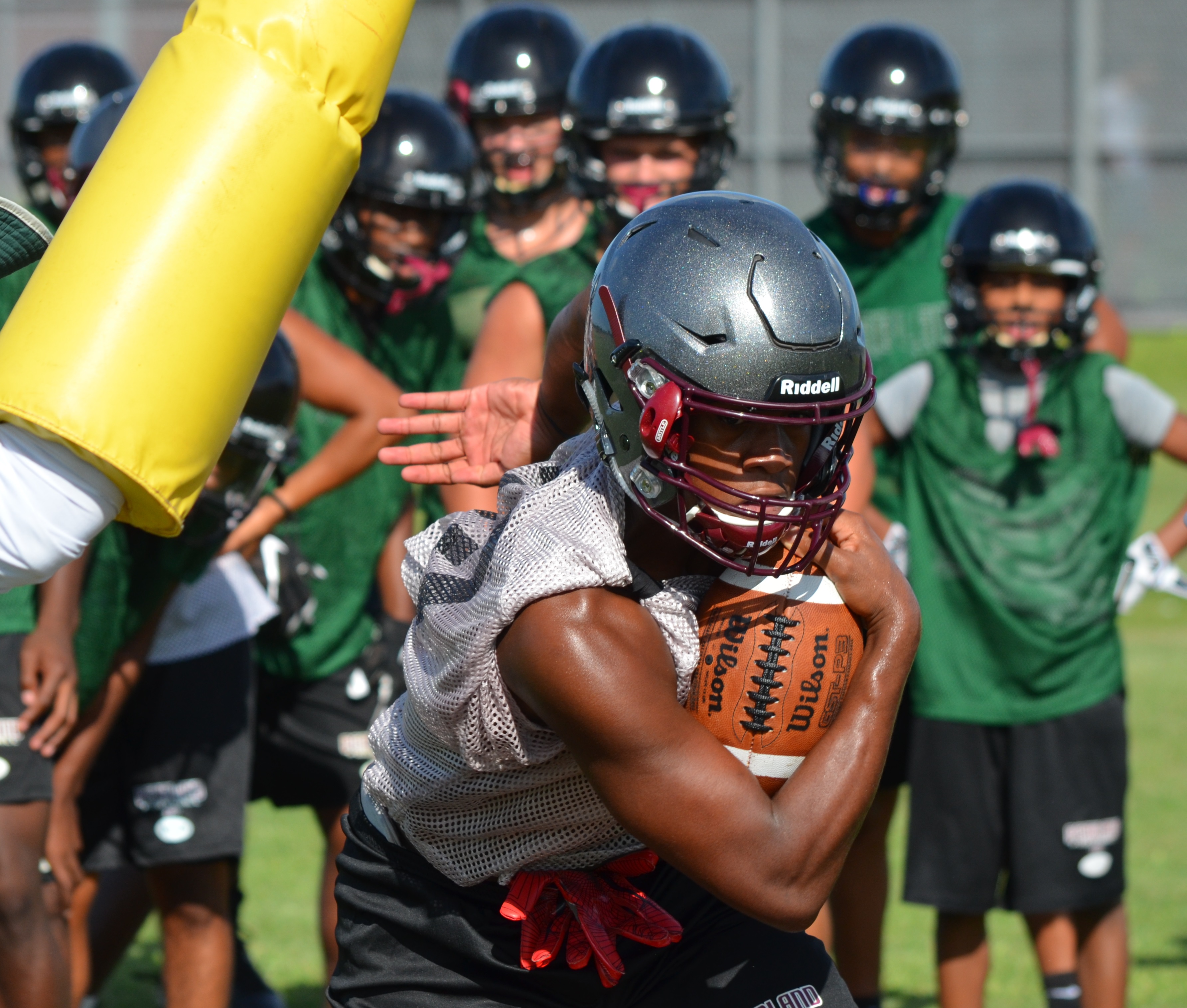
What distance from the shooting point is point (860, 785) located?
229 cm

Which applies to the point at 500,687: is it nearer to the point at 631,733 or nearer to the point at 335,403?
the point at 631,733

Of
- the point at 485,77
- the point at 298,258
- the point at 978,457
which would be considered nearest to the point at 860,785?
the point at 298,258

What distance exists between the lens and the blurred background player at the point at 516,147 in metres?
5.65

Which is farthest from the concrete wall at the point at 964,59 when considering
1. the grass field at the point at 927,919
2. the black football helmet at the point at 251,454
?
the black football helmet at the point at 251,454

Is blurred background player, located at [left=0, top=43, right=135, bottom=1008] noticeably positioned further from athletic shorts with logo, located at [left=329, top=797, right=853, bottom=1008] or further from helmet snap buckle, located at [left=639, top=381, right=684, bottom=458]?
helmet snap buckle, located at [left=639, top=381, right=684, bottom=458]

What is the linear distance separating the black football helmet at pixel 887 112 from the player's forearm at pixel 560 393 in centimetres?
253

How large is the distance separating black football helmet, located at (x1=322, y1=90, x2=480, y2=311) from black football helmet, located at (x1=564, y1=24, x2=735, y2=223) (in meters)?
0.43

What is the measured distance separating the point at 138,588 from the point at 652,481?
226 cm

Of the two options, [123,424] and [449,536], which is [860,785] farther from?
[123,424]

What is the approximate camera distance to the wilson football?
7.83 feet

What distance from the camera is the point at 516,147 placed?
20.4 feet

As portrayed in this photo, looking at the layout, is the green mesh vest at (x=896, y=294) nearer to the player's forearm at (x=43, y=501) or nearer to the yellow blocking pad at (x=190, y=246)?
the yellow blocking pad at (x=190, y=246)

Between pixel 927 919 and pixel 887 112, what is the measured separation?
9.62 feet

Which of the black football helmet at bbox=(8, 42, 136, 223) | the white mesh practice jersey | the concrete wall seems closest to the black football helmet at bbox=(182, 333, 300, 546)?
the white mesh practice jersey
